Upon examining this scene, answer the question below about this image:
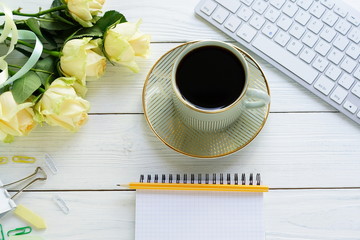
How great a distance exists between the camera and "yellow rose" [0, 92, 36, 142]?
0.65 m

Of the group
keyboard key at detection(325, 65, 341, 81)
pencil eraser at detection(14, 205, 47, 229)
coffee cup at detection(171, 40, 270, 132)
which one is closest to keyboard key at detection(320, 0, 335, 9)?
keyboard key at detection(325, 65, 341, 81)

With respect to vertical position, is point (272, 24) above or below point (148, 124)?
above

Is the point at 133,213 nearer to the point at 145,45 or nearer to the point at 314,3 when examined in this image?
the point at 145,45

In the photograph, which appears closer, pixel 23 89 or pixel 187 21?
pixel 23 89

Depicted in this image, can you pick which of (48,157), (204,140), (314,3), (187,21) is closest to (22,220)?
(48,157)

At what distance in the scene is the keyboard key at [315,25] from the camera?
29.3 inches

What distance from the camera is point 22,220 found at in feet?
2.42

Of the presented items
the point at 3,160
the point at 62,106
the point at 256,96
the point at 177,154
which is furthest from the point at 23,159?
the point at 256,96

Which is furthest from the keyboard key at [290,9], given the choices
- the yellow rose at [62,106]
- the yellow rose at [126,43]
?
the yellow rose at [62,106]

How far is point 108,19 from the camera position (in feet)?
2.40

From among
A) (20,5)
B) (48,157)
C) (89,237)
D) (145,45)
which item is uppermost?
(20,5)

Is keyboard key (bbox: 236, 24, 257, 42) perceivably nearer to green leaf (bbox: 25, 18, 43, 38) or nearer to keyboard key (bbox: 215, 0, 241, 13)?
keyboard key (bbox: 215, 0, 241, 13)

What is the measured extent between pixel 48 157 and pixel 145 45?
0.80 ft

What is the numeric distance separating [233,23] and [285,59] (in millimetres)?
105
